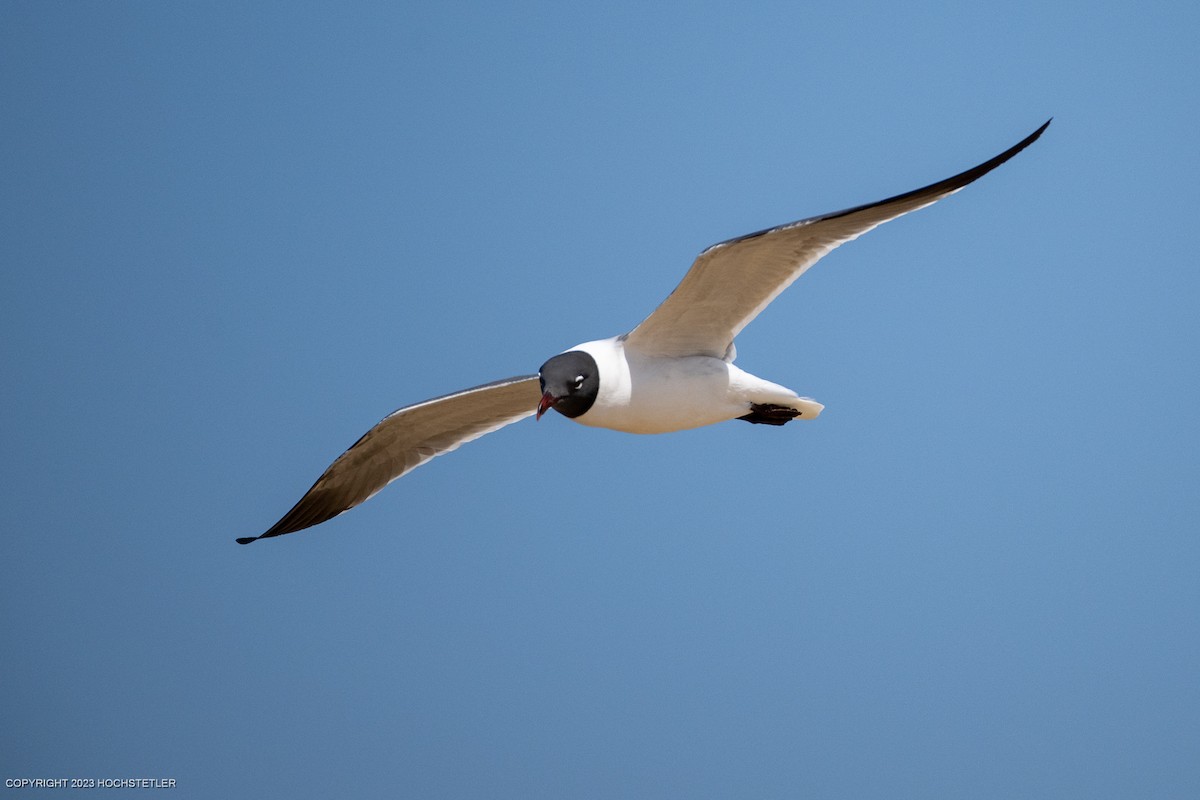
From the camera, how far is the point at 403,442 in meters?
8.08

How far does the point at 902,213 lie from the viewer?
6.14 metres

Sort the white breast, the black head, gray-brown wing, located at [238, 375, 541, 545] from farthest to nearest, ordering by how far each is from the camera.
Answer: gray-brown wing, located at [238, 375, 541, 545] < the white breast < the black head

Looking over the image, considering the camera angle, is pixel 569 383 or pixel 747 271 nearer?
pixel 747 271

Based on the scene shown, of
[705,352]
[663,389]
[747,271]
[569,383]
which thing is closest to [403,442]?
[569,383]

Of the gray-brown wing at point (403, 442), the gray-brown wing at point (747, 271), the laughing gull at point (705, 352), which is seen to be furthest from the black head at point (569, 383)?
the gray-brown wing at point (403, 442)

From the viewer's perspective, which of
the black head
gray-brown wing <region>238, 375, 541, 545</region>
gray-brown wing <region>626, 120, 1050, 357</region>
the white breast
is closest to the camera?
gray-brown wing <region>626, 120, 1050, 357</region>

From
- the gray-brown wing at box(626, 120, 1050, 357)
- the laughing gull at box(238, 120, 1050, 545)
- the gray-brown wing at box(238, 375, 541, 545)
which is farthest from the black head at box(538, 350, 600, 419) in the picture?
the gray-brown wing at box(238, 375, 541, 545)

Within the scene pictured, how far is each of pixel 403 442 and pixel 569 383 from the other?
1.93 meters

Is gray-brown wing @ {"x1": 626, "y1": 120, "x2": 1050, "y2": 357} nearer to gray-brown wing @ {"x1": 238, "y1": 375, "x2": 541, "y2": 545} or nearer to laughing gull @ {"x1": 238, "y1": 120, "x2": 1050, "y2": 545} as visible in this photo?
laughing gull @ {"x1": 238, "y1": 120, "x2": 1050, "y2": 545}

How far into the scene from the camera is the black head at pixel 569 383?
648 cm

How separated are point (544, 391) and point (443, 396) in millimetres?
1170

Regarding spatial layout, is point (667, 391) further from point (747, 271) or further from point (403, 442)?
point (403, 442)

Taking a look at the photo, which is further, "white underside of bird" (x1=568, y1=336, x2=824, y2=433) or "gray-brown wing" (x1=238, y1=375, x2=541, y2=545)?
"gray-brown wing" (x1=238, y1=375, x2=541, y2=545)

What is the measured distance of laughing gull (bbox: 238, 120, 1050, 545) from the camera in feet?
20.1
